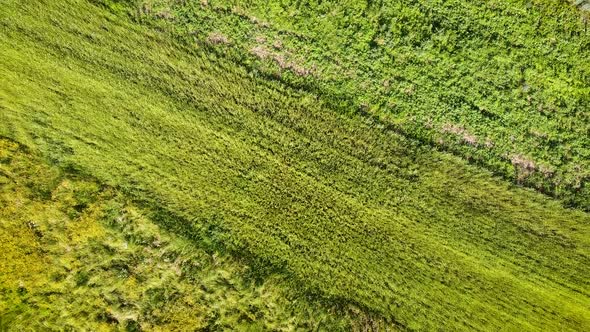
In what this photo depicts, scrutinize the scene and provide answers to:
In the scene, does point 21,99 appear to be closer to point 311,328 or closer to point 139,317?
point 139,317

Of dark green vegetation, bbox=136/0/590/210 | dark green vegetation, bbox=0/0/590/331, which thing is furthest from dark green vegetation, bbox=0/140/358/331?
dark green vegetation, bbox=136/0/590/210

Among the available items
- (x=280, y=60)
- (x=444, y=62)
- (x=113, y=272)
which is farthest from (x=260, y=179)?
(x=444, y=62)

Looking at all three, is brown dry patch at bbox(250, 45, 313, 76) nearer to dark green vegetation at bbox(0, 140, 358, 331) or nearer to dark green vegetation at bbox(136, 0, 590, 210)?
dark green vegetation at bbox(136, 0, 590, 210)

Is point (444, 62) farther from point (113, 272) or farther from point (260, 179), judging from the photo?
point (113, 272)

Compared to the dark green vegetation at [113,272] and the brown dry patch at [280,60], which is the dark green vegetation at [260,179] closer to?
the dark green vegetation at [113,272]

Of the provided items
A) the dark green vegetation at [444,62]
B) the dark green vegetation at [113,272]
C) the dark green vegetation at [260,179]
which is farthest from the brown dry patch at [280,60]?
the dark green vegetation at [113,272]

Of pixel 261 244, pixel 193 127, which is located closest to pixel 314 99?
pixel 193 127

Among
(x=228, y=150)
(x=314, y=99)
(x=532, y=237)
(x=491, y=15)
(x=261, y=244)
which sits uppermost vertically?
(x=491, y=15)
